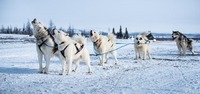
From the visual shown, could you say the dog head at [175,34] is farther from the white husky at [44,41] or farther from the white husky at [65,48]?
the white husky at [44,41]

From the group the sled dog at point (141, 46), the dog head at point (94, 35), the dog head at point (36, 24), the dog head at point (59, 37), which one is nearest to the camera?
the dog head at point (59, 37)

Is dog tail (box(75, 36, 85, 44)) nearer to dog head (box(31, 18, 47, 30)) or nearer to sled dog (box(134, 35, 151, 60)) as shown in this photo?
dog head (box(31, 18, 47, 30))

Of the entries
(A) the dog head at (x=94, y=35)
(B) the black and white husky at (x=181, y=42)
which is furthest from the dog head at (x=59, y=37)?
(B) the black and white husky at (x=181, y=42)

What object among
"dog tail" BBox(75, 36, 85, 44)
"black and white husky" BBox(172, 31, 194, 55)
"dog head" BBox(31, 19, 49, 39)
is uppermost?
"dog head" BBox(31, 19, 49, 39)

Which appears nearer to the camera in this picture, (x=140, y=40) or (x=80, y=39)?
(x=80, y=39)

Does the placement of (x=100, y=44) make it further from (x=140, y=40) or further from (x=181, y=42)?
(x=181, y=42)

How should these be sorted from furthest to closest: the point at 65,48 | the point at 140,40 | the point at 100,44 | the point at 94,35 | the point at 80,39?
Answer: 1. the point at 140,40
2. the point at 100,44
3. the point at 94,35
4. the point at 80,39
5. the point at 65,48

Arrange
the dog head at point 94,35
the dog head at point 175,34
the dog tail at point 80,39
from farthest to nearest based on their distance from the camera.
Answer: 1. the dog head at point 175,34
2. the dog head at point 94,35
3. the dog tail at point 80,39

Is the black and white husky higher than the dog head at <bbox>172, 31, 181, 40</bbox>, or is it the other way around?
the dog head at <bbox>172, 31, 181, 40</bbox>

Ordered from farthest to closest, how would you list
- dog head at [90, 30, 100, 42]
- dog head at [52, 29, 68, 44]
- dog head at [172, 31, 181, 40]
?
1. dog head at [172, 31, 181, 40]
2. dog head at [90, 30, 100, 42]
3. dog head at [52, 29, 68, 44]

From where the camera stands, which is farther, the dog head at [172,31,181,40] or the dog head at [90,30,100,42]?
the dog head at [172,31,181,40]

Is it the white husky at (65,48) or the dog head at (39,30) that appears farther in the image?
the dog head at (39,30)

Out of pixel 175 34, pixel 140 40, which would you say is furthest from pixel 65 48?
pixel 175 34

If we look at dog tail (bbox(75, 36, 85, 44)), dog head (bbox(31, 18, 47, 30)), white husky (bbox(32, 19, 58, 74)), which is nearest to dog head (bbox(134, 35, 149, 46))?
dog tail (bbox(75, 36, 85, 44))
